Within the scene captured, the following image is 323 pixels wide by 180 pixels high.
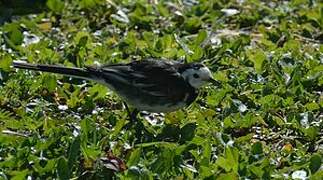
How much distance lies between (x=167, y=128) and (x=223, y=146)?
42 centimetres

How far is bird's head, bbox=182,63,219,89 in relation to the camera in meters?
6.08

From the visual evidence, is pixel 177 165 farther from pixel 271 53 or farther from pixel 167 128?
pixel 271 53

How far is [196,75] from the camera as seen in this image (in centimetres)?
609

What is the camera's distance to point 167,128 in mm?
5961

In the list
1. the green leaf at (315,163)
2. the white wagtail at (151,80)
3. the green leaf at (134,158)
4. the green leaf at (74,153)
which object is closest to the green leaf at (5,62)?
the white wagtail at (151,80)

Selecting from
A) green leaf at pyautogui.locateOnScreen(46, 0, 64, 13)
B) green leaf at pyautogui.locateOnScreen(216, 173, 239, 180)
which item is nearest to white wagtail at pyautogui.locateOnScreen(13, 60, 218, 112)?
green leaf at pyautogui.locateOnScreen(216, 173, 239, 180)

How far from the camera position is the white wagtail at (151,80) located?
235 inches

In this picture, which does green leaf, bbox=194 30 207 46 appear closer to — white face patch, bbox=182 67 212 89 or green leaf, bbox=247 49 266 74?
green leaf, bbox=247 49 266 74

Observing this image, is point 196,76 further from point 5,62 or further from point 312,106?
point 5,62

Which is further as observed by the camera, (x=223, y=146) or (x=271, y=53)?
(x=271, y=53)

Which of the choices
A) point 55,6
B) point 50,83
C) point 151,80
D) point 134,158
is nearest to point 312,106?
point 151,80

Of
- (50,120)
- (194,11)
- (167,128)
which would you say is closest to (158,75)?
(167,128)

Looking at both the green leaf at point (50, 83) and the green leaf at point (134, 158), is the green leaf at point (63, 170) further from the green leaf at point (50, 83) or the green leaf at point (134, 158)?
the green leaf at point (50, 83)

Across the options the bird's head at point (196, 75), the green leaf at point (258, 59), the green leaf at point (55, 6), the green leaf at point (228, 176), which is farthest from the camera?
the green leaf at point (55, 6)
